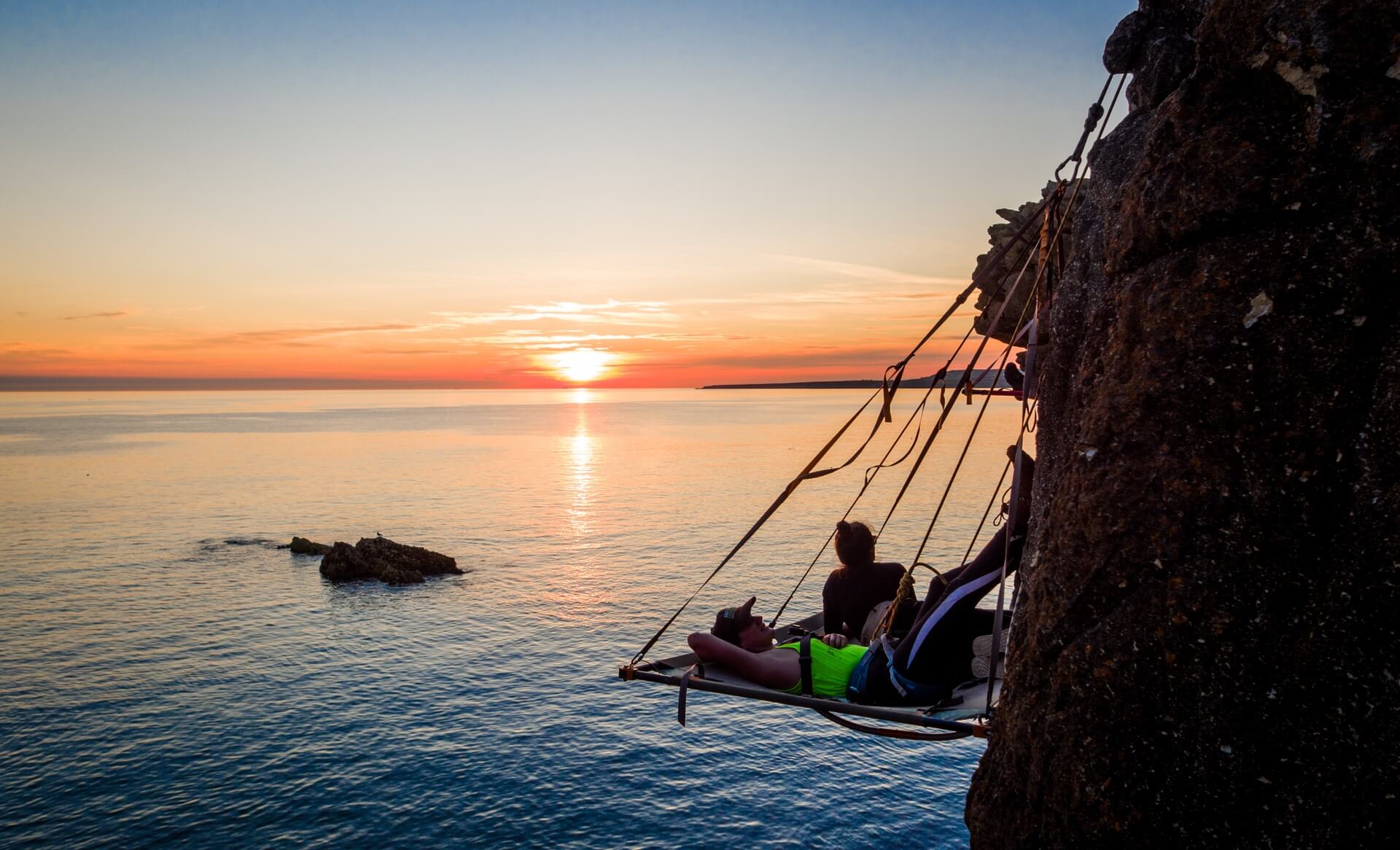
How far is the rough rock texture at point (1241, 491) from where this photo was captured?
3553 mm

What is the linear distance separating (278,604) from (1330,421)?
28791mm

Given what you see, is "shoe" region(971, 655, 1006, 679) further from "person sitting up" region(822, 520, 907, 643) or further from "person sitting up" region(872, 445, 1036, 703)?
"person sitting up" region(822, 520, 907, 643)

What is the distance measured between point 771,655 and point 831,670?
544mm

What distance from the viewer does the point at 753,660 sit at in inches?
294

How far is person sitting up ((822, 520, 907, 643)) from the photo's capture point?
27.8 ft

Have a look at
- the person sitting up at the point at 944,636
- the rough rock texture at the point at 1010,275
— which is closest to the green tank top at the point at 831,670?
the person sitting up at the point at 944,636

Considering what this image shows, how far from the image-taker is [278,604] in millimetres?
27328

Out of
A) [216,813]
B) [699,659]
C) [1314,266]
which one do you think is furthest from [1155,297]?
[216,813]

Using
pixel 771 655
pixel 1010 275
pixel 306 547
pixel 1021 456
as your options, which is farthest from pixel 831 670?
pixel 306 547

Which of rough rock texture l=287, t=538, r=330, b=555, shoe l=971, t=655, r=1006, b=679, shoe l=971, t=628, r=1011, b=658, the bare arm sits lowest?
rough rock texture l=287, t=538, r=330, b=555

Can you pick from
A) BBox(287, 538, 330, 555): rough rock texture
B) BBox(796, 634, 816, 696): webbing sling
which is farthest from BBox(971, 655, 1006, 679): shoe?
BBox(287, 538, 330, 555): rough rock texture

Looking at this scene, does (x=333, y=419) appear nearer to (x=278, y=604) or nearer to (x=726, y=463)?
(x=726, y=463)

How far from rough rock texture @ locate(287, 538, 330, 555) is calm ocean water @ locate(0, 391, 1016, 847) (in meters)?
0.83

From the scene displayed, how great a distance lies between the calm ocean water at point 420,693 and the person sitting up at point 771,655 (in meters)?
6.65
